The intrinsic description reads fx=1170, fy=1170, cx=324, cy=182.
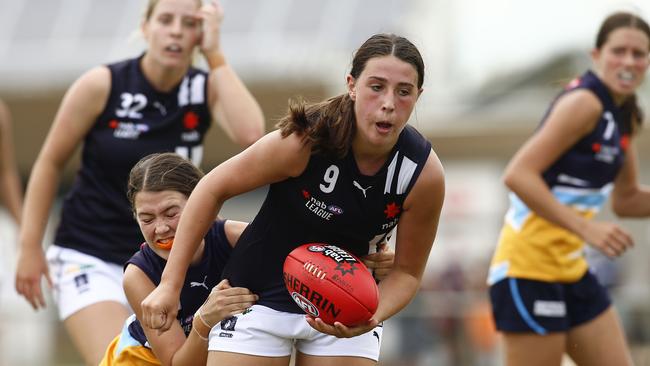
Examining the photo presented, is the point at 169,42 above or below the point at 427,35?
above

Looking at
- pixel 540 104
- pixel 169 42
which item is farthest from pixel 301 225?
pixel 540 104

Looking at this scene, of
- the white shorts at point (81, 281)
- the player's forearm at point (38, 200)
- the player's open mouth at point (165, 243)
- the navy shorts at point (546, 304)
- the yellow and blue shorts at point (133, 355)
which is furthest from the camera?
the navy shorts at point (546, 304)

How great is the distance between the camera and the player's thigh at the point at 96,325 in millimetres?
5414

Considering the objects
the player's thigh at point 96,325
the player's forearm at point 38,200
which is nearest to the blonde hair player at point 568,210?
the player's thigh at point 96,325

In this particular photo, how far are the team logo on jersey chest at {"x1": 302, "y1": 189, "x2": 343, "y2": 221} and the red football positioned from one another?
16 centimetres

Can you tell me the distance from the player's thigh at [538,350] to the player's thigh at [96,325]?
1.95 metres

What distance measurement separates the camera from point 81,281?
5691 millimetres

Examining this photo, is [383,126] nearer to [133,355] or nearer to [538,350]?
[133,355]

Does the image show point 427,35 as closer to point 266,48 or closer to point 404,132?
point 266,48

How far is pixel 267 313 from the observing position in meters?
4.50

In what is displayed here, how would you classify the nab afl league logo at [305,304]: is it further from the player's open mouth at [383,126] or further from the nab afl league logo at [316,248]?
the player's open mouth at [383,126]

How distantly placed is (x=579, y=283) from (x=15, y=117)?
16.0 m

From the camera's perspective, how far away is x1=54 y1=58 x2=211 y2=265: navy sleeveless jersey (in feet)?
18.8

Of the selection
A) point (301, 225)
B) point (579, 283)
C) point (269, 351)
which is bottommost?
point (579, 283)
